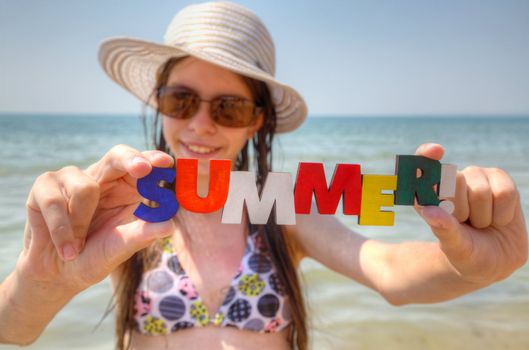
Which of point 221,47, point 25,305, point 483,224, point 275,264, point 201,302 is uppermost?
point 221,47

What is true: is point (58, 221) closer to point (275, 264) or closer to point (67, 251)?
point (67, 251)

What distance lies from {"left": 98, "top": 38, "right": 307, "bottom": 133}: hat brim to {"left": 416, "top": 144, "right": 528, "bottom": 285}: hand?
1041 mm

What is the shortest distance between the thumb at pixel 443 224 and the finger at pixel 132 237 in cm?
72

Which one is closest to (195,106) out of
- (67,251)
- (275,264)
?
(275,264)

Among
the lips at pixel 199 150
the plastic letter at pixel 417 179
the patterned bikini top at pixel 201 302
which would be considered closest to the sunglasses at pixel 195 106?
the lips at pixel 199 150

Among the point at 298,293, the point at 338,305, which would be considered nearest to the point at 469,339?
the point at 338,305

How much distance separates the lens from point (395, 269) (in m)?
1.79

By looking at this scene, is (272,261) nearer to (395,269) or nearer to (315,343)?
(395,269)

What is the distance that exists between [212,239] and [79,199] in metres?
1.08

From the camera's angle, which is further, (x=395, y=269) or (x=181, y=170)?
(x=395, y=269)

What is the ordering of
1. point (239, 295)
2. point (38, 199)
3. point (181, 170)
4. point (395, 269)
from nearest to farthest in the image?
point (38, 199)
point (181, 170)
point (395, 269)
point (239, 295)

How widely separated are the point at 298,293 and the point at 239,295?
0.95 feet

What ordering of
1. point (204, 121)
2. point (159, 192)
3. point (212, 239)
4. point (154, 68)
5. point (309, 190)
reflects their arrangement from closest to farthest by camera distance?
1. point (159, 192)
2. point (309, 190)
3. point (204, 121)
4. point (212, 239)
5. point (154, 68)

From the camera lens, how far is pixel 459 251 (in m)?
1.28
